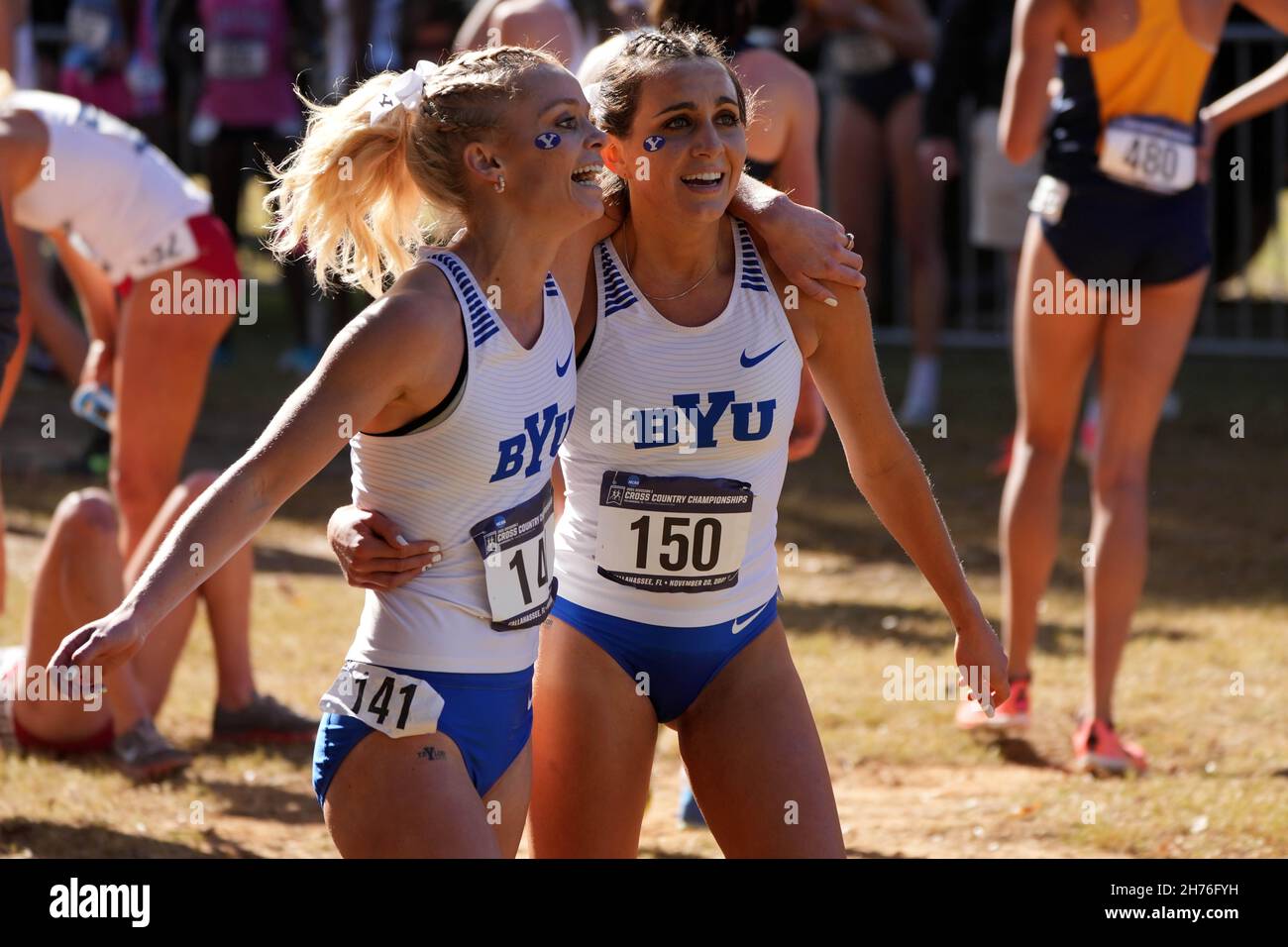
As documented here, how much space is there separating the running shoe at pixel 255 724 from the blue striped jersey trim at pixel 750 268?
2.29 meters

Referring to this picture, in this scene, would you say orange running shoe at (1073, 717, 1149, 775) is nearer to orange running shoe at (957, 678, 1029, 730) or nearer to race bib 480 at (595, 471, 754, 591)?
orange running shoe at (957, 678, 1029, 730)

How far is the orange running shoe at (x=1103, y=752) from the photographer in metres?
4.44

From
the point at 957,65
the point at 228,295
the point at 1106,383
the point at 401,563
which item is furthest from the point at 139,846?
the point at 957,65

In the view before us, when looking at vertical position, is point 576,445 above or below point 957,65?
below

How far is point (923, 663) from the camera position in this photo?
541 centimetres

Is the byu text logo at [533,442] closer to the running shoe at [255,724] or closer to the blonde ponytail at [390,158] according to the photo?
the blonde ponytail at [390,158]

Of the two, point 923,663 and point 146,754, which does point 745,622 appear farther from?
point 923,663

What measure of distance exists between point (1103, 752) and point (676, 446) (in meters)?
2.06

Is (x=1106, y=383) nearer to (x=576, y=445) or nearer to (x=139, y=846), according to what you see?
(x=576, y=445)

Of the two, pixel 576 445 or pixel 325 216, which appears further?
pixel 576 445

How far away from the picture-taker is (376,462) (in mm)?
2539

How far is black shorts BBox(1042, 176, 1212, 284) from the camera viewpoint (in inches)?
173

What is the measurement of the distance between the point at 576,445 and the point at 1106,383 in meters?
2.01

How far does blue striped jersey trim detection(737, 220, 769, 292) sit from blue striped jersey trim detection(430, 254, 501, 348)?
547 mm
